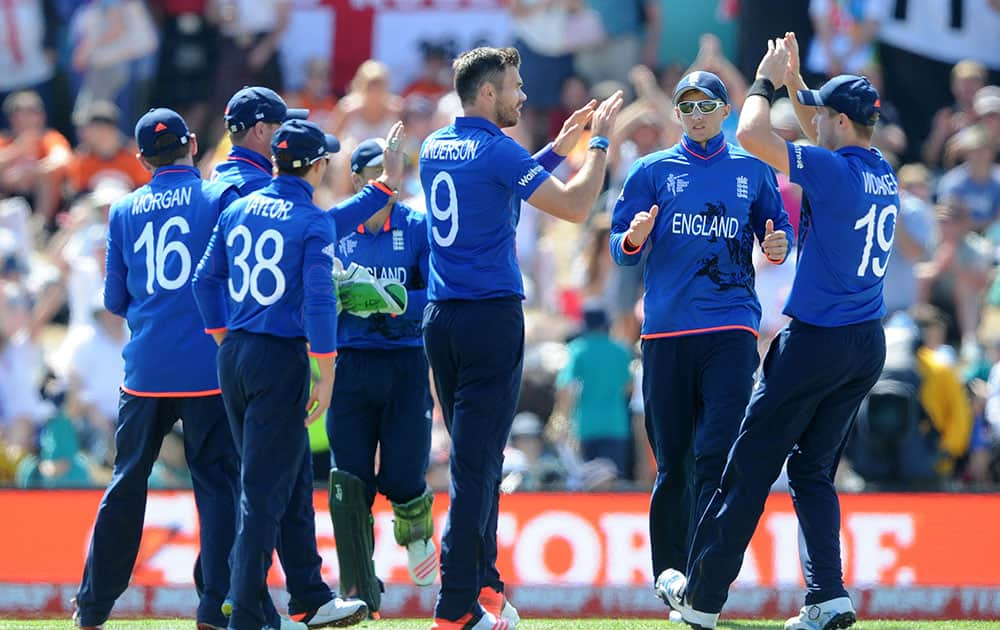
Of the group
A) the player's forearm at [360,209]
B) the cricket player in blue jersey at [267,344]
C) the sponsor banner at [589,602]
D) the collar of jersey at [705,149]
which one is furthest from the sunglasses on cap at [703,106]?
the sponsor banner at [589,602]

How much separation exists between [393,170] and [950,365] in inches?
241

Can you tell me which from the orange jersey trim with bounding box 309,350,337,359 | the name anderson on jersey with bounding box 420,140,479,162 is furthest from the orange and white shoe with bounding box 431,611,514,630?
the name anderson on jersey with bounding box 420,140,479,162

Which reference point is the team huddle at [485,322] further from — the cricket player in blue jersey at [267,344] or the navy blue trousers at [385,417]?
the navy blue trousers at [385,417]

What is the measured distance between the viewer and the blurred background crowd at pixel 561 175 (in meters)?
12.9

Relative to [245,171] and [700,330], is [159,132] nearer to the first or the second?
[245,171]

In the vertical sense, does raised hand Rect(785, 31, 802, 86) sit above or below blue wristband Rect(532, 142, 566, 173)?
above

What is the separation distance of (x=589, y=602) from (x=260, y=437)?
11.4ft

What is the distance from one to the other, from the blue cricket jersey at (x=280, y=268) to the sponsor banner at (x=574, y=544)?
3398mm

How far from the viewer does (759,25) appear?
16.2 metres

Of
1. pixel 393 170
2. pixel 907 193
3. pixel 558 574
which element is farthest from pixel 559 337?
pixel 393 170

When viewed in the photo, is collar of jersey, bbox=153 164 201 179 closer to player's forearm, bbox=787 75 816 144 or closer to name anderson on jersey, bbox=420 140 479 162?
name anderson on jersey, bbox=420 140 479 162

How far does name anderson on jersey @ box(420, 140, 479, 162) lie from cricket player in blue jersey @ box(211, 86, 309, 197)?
0.76 m

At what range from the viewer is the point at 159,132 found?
26.1 feet

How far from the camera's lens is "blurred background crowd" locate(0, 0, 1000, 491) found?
12859 millimetres
